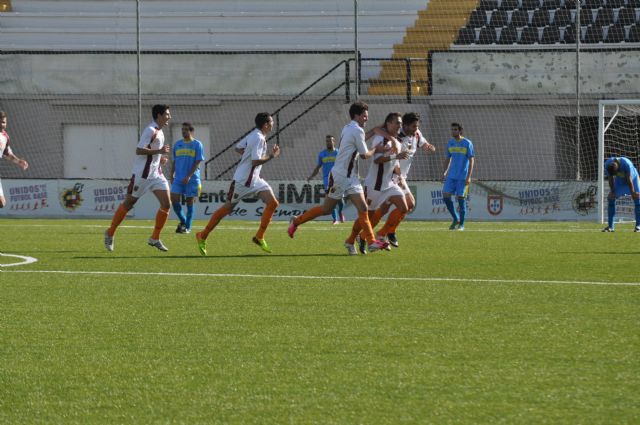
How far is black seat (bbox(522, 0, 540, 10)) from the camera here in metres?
31.4

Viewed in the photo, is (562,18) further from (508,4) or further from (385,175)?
(385,175)

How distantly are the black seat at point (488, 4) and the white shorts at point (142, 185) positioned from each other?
1826 cm

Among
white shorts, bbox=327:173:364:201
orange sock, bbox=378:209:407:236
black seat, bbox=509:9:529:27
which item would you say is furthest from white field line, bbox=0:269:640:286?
black seat, bbox=509:9:529:27

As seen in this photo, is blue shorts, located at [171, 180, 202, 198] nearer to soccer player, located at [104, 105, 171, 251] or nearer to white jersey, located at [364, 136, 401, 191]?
soccer player, located at [104, 105, 171, 251]

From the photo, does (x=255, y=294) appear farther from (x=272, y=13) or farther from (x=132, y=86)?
(x=272, y=13)

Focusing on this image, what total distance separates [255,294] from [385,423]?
16.5 ft

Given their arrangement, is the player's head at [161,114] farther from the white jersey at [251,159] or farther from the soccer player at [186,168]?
the soccer player at [186,168]

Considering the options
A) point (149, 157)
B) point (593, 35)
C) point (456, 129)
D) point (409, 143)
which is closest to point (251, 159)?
point (149, 157)

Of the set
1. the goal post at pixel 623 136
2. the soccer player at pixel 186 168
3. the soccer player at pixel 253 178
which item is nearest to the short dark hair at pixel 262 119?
the soccer player at pixel 253 178

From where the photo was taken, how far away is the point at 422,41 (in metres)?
31.7

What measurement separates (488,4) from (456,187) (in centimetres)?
1054

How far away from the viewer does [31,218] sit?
27172 mm

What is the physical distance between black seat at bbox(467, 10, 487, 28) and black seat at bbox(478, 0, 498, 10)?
0.19 m

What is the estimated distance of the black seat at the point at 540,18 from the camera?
100ft
